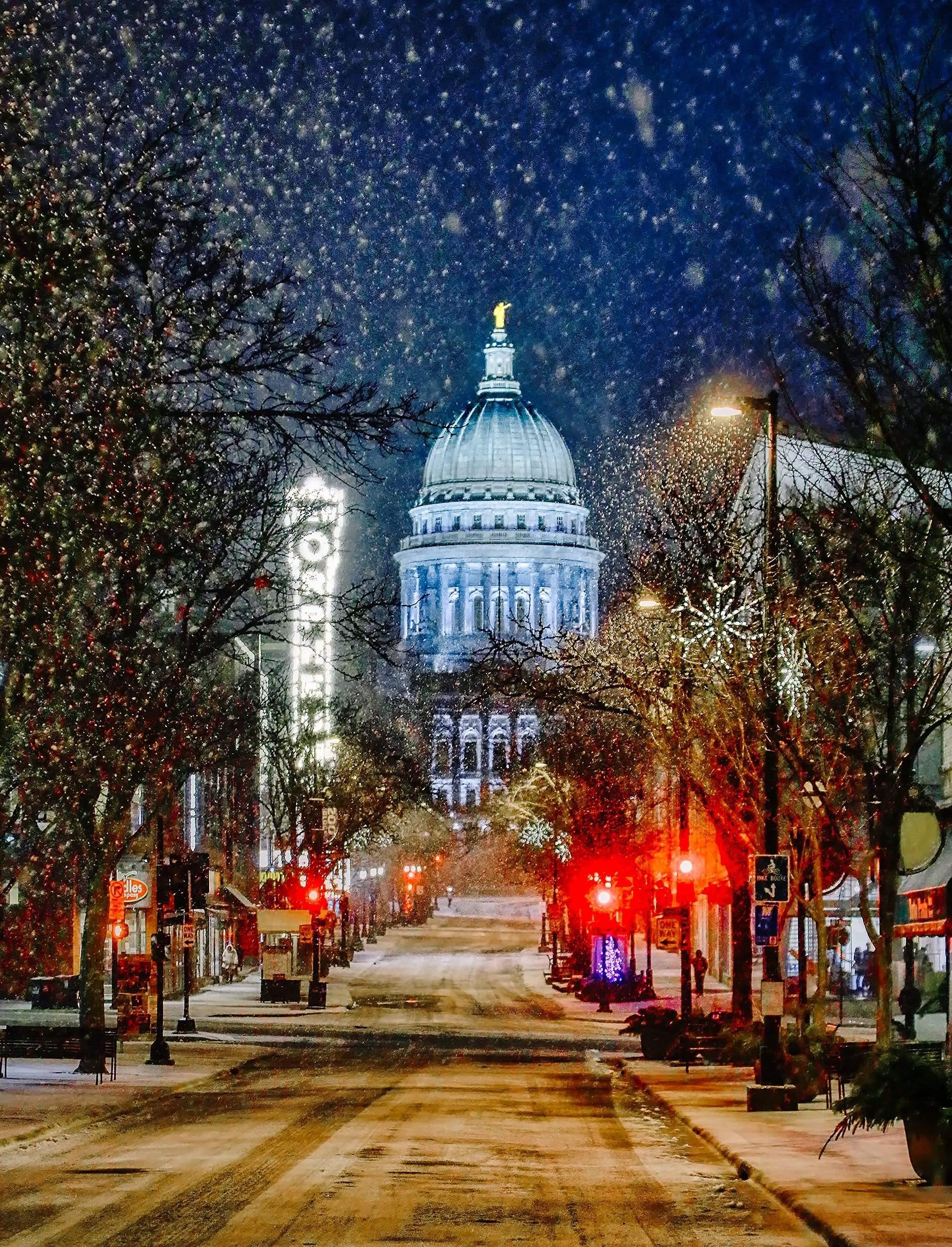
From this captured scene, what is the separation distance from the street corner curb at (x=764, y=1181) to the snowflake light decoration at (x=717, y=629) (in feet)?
24.5

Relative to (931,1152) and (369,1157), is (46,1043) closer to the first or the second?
(369,1157)

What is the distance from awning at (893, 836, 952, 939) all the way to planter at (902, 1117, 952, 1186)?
1547 cm

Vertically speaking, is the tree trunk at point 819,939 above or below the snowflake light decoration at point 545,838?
below

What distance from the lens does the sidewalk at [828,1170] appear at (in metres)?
16.5

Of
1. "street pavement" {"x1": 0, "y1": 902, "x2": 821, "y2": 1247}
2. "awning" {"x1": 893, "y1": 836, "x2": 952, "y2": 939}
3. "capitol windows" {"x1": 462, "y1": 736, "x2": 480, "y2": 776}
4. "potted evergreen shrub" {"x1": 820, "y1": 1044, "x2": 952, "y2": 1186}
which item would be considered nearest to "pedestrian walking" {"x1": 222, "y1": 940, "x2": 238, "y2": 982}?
"street pavement" {"x1": 0, "y1": 902, "x2": 821, "y2": 1247}

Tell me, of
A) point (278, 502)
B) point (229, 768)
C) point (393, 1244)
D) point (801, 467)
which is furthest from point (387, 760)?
point (393, 1244)

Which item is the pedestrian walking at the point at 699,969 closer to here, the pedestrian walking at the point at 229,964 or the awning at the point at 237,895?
the pedestrian walking at the point at 229,964

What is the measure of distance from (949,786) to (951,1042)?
50.1ft

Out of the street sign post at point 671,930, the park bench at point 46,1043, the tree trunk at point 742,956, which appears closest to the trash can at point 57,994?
the street sign post at point 671,930

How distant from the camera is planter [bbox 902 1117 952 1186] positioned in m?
19.1

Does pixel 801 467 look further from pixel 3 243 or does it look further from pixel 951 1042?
pixel 3 243

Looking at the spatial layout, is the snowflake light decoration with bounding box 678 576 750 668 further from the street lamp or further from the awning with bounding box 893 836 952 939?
the awning with bounding box 893 836 952 939

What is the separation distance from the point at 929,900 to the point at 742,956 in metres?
5.36

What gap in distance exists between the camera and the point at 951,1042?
2998cm
